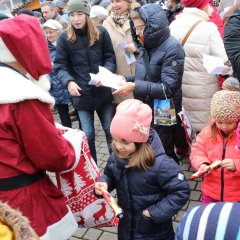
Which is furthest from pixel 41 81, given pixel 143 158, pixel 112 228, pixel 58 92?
pixel 58 92

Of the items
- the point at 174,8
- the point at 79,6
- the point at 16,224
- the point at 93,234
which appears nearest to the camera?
the point at 16,224

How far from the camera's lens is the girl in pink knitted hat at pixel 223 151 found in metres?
2.57

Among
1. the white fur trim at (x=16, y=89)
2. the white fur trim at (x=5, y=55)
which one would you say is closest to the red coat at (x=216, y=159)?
the white fur trim at (x=16, y=89)

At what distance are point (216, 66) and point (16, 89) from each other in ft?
5.85

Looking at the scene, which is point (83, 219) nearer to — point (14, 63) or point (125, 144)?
point (125, 144)

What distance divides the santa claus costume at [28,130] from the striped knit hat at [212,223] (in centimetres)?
99

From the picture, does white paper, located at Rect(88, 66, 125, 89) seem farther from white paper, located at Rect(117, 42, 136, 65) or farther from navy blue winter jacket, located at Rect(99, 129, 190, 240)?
navy blue winter jacket, located at Rect(99, 129, 190, 240)

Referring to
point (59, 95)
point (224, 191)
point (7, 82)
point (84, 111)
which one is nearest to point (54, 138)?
point (7, 82)

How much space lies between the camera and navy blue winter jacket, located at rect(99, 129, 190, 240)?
2.31m

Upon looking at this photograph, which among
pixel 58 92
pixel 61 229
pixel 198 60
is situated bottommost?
pixel 58 92

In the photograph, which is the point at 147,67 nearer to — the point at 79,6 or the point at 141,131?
the point at 141,131

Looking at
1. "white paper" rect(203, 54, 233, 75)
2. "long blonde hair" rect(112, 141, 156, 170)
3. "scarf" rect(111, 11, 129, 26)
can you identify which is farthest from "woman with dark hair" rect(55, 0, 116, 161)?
"long blonde hair" rect(112, 141, 156, 170)

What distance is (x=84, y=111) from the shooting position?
4.11 meters

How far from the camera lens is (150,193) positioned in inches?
94.5
